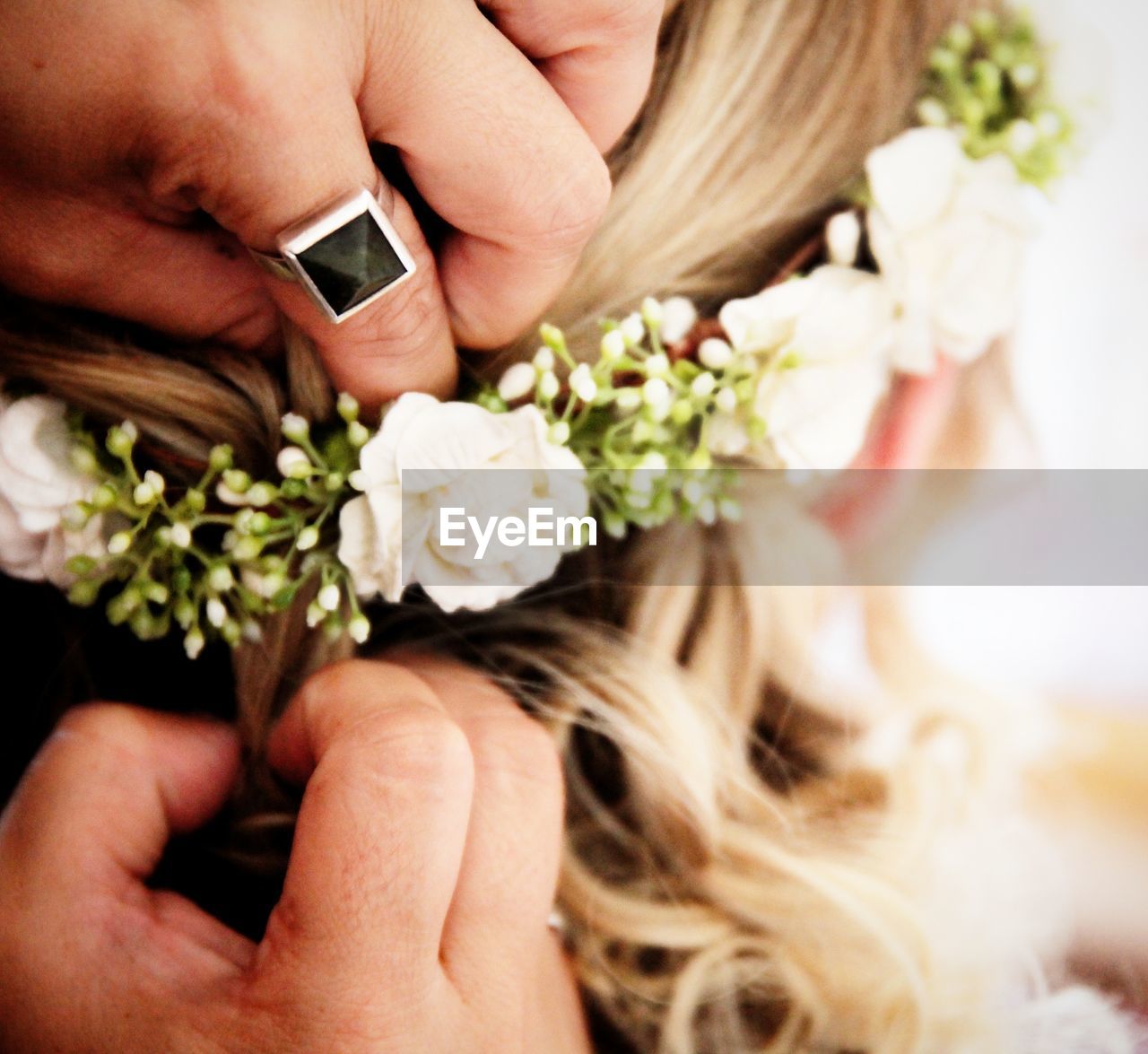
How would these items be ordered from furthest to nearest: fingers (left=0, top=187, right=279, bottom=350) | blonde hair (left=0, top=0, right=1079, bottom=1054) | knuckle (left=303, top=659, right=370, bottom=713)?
blonde hair (left=0, top=0, right=1079, bottom=1054), knuckle (left=303, top=659, right=370, bottom=713), fingers (left=0, top=187, right=279, bottom=350)

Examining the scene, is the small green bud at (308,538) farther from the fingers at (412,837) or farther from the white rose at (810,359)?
the white rose at (810,359)

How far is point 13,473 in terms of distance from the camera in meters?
0.76

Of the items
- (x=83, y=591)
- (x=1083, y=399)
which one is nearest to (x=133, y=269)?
(x=83, y=591)

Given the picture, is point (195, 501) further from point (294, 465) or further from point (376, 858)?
point (376, 858)

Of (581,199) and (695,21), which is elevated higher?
(695,21)

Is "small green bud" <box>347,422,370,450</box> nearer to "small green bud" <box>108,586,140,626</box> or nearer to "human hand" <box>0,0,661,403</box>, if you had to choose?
"human hand" <box>0,0,661,403</box>

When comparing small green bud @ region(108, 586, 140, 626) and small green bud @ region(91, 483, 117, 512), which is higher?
small green bud @ region(91, 483, 117, 512)

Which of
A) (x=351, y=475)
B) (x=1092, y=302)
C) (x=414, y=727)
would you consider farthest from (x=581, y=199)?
A: (x=1092, y=302)

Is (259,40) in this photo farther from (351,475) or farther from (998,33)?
(998,33)

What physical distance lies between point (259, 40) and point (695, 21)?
1.75 feet

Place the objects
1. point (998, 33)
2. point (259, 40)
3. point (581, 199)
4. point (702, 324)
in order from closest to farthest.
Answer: point (259, 40) → point (581, 199) → point (702, 324) → point (998, 33)

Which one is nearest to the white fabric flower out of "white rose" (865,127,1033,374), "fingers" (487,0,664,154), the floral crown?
the floral crown

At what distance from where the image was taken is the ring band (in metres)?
0.62

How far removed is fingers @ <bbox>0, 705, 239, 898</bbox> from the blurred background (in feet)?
2.79
